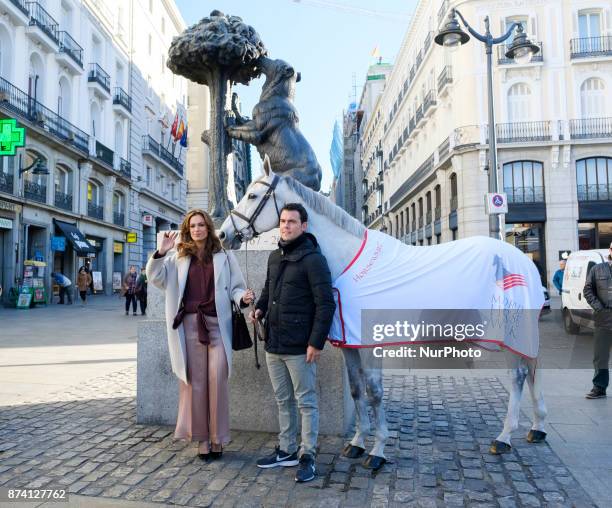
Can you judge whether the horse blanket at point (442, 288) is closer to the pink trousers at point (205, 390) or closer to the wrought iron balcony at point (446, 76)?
the pink trousers at point (205, 390)

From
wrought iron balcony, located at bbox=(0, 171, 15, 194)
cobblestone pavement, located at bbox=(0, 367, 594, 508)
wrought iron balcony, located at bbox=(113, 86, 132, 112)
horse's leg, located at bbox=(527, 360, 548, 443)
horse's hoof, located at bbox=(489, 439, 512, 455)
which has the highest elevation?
wrought iron balcony, located at bbox=(113, 86, 132, 112)

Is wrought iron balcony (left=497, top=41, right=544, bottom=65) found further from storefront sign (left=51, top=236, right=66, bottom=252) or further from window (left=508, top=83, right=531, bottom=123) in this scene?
storefront sign (left=51, top=236, right=66, bottom=252)

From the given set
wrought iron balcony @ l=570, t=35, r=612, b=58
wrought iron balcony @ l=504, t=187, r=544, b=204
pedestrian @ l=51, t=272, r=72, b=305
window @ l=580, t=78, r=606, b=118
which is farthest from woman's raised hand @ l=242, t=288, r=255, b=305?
wrought iron balcony @ l=570, t=35, r=612, b=58

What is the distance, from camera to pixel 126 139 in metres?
32.0

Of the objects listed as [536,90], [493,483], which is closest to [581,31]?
[536,90]

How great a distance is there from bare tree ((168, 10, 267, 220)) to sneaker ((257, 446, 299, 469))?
8.70 feet

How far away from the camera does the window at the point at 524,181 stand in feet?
85.7

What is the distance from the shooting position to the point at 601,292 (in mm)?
5465

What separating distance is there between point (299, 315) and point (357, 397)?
935 millimetres

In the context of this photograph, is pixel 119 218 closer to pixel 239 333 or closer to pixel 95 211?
pixel 95 211

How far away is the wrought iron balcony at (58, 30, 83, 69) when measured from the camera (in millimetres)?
23984

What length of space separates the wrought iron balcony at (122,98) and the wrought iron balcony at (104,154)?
3.50m

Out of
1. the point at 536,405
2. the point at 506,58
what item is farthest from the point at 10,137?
the point at 506,58

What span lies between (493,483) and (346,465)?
1043 millimetres
